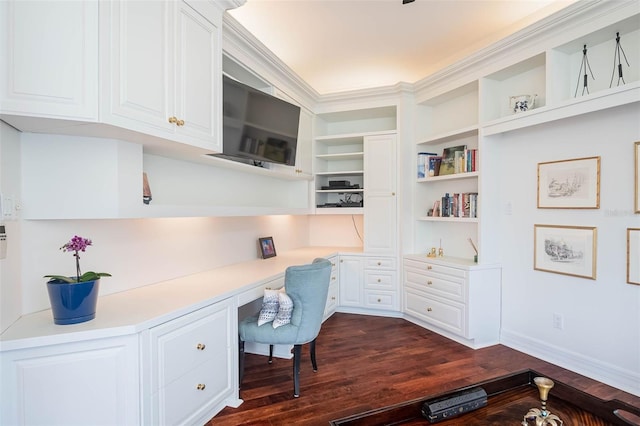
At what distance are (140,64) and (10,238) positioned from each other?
1030 millimetres

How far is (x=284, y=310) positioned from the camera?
235 centimetres

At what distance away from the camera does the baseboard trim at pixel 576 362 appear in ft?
7.70

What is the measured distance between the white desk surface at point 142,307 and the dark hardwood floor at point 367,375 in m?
0.77

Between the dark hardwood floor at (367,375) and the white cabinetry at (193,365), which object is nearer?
the white cabinetry at (193,365)

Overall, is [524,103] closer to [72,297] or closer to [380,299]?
[380,299]

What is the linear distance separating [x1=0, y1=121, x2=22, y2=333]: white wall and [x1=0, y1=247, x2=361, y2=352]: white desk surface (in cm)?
9

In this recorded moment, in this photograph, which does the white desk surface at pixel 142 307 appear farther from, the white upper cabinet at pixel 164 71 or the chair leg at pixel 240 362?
the white upper cabinet at pixel 164 71

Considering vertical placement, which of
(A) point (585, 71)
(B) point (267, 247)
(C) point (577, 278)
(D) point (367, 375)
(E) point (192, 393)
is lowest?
(D) point (367, 375)

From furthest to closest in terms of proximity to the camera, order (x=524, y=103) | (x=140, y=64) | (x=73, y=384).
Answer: (x=524, y=103)
(x=140, y=64)
(x=73, y=384)

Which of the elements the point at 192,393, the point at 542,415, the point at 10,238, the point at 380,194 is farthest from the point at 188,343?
the point at 380,194

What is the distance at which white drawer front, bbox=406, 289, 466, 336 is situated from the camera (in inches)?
126

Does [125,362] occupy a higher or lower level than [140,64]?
lower

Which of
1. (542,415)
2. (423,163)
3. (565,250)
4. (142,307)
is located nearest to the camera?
(542,415)

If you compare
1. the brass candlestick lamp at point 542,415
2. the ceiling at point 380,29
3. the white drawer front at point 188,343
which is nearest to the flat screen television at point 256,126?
the ceiling at point 380,29
